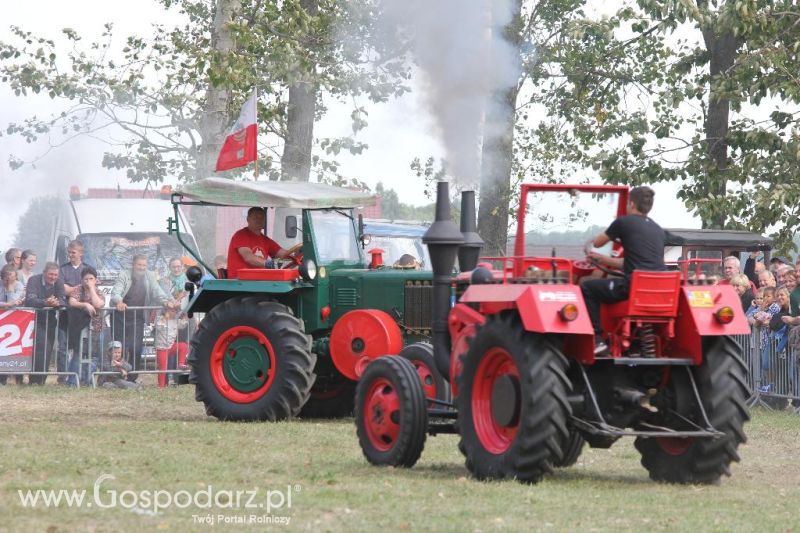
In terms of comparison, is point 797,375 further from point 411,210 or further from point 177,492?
point 411,210

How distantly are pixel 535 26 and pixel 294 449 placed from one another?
14.2 m

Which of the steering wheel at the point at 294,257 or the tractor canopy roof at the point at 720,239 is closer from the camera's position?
the steering wheel at the point at 294,257

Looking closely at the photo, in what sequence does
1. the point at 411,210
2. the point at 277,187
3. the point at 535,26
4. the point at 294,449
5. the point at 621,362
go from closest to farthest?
the point at 621,362
the point at 294,449
the point at 277,187
the point at 535,26
the point at 411,210

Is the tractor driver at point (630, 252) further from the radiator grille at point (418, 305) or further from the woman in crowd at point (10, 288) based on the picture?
the woman in crowd at point (10, 288)

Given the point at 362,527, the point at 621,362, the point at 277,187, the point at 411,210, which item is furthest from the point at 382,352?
the point at 411,210

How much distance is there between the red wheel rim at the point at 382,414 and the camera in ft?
33.7

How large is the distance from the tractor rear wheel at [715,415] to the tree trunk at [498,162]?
9.15m

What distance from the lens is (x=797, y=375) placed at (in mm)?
16297

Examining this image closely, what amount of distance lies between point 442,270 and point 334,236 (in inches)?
181

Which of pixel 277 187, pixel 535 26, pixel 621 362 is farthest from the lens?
pixel 535 26

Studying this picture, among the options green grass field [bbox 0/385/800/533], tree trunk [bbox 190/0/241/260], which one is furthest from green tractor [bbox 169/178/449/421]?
tree trunk [bbox 190/0/241/260]

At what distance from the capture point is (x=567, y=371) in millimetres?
9672

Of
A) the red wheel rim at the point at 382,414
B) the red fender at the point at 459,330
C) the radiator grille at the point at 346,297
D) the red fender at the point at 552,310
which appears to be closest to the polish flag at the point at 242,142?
the radiator grille at the point at 346,297

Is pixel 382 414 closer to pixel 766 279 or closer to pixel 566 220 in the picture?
pixel 566 220
